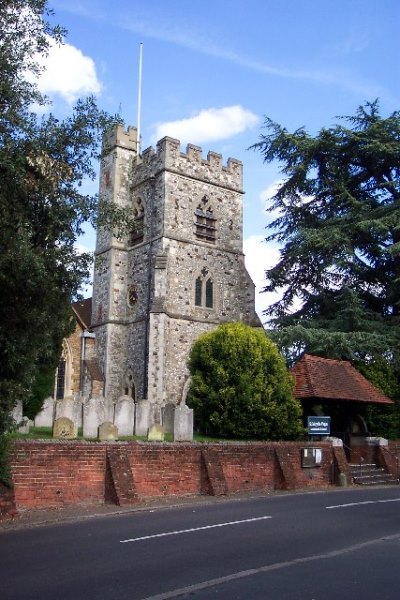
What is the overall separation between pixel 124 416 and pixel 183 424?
6.00ft

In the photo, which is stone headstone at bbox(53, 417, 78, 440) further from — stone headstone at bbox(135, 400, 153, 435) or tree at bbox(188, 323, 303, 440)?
tree at bbox(188, 323, 303, 440)

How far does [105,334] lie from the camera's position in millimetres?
33906

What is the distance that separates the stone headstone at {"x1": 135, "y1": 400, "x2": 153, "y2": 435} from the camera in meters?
20.0

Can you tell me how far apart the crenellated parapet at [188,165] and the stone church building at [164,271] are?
6cm

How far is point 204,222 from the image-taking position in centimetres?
3534

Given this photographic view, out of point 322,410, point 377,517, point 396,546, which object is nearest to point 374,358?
point 322,410

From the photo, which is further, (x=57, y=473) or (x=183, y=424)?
(x=183, y=424)

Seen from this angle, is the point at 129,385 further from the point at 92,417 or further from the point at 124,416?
the point at 92,417

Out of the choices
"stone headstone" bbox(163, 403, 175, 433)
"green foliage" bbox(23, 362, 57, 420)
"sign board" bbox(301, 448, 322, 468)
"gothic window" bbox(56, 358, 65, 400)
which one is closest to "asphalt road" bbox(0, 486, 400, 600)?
"sign board" bbox(301, 448, 322, 468)

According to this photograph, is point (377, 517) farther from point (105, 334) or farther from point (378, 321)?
point (105, 334)

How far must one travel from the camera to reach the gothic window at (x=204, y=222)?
115 feet

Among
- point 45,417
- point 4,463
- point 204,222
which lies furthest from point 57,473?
point 204,222

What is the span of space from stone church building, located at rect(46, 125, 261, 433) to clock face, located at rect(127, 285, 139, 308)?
5cm

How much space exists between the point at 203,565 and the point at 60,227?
5.63m
